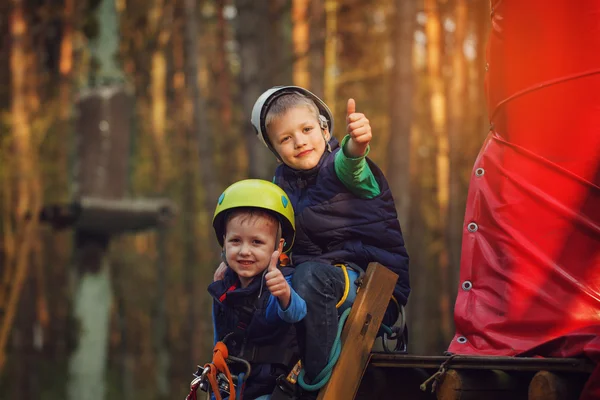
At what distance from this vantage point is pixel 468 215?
5031 millimetres

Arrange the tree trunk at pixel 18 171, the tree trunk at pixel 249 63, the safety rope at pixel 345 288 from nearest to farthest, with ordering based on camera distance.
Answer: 1. the safety rope at pixel 345 288
2. the tree trunk at pixel 249 63
3. the tree trunk at pixel 18 171

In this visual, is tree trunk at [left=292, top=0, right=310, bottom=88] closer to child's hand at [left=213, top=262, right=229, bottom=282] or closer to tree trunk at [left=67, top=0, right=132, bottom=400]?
tree trunk at [left=67, top=0, right=132, bottom=400]

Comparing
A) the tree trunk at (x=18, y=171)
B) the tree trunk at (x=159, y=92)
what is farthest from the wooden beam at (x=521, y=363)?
the tree trunk at (x=159, y=92)

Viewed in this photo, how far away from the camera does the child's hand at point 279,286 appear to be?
172 inches

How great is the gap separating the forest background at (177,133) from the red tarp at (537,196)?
6.36 meters

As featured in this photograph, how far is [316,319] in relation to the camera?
4.56m

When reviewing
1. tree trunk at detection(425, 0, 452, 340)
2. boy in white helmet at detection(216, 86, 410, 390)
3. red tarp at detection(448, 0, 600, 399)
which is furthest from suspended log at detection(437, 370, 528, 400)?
tree trunk at detection(425, 0, 452, 340)

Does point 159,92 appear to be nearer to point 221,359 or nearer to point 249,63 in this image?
point 249,63

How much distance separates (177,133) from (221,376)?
1096 inches

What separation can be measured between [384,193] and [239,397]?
1.23m

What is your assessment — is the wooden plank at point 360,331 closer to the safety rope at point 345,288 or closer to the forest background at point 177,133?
the safety rope at point 345,288

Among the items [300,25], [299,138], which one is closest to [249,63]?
[300,25]

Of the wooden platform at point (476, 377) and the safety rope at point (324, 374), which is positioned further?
the safety rope at point (324, 374)

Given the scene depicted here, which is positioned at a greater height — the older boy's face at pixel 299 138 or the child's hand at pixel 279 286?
the older boy's face at pixel 299 138
